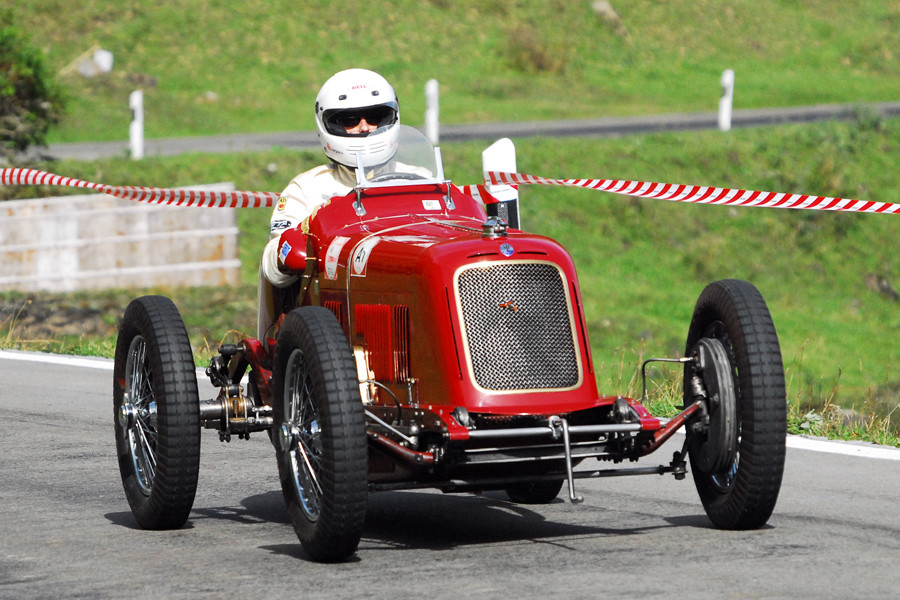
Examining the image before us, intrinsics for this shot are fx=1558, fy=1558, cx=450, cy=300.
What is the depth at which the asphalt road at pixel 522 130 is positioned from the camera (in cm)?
2495

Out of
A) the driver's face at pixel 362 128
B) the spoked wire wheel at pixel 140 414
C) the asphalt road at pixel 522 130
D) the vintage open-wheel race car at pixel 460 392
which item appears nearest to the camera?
the vintage open-wheel race car at pixel 460 392

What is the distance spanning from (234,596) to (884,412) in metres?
7.52

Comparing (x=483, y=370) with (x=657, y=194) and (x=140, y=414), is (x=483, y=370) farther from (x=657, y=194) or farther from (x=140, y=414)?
(x=657, y=194)

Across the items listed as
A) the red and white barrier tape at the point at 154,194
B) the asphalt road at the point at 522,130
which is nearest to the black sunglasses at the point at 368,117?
the red and white barrier tape at the point at 154,194

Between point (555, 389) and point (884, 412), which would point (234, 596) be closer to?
point (555, 389)

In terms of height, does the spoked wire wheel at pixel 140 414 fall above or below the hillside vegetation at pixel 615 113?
below

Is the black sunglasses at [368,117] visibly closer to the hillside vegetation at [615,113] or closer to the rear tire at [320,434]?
the rear tire at [320,434]

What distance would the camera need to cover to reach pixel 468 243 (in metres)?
6.32

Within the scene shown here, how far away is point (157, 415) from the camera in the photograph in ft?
22.2

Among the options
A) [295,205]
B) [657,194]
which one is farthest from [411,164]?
[657,194]

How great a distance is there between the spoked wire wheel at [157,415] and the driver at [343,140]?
0.77m

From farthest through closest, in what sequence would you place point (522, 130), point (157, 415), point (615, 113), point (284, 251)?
1. point (615, 113)
2. point (522, 130)
3. point (284, 251)
4. point (157, 415)

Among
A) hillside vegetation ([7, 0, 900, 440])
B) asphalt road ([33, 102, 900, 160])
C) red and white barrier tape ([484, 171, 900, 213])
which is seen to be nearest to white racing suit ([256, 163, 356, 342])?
red and white barrier tape ([484, 171, 900, 213])

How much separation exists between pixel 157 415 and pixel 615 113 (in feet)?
87.1
